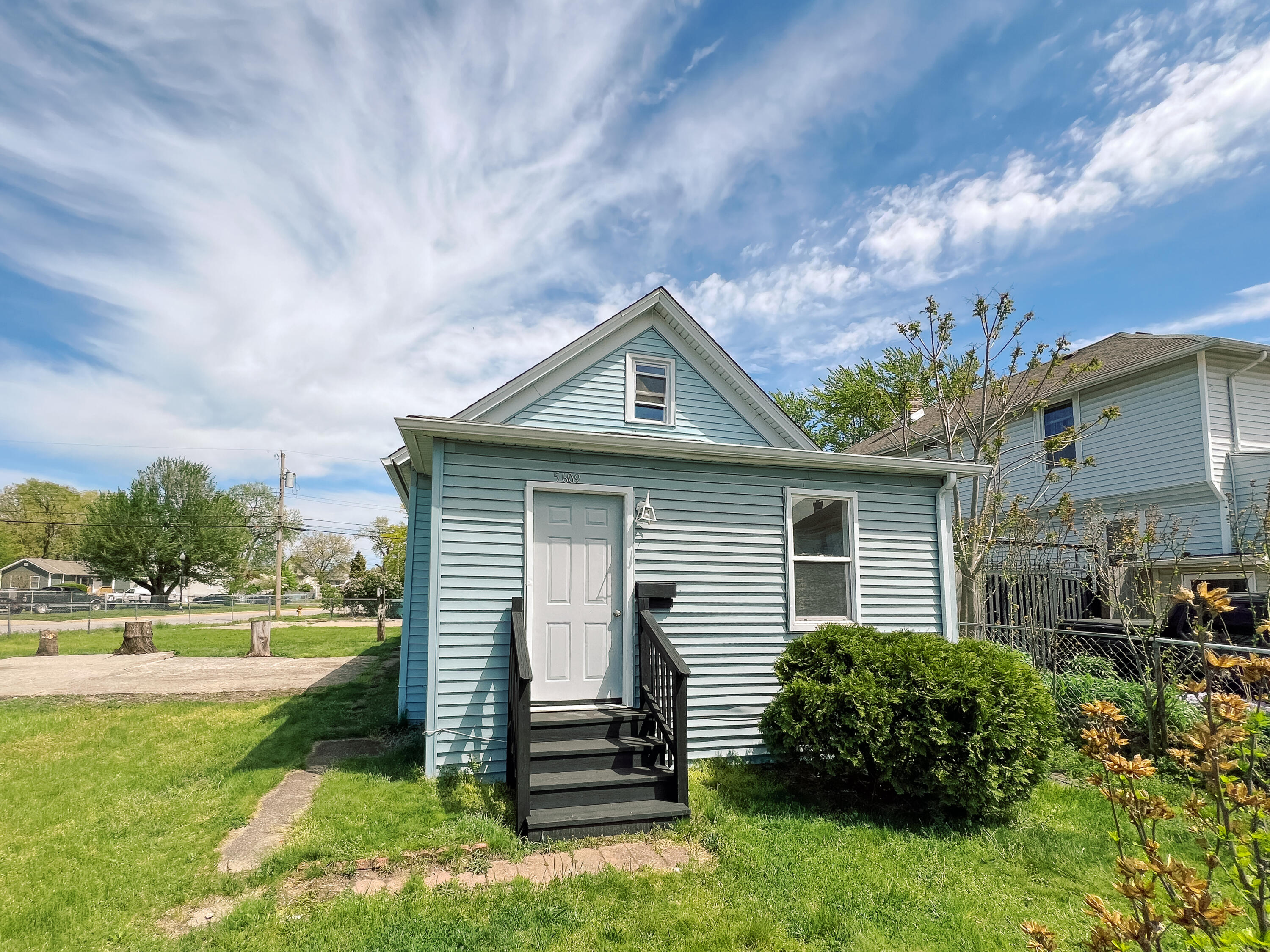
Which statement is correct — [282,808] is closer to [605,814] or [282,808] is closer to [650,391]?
[605,814]

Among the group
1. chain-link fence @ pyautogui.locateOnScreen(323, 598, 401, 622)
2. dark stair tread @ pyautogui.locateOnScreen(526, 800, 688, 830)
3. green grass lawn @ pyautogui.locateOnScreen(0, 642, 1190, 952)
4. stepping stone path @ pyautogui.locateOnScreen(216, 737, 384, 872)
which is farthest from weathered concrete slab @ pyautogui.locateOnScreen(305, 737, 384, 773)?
chain-link fence @ pyautogui.locateOnScreen(323, 598, 401, 622)

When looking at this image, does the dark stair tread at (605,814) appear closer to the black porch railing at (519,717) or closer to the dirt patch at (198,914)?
the black porch railing at (519,717)

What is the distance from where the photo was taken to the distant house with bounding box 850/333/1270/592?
1164cm

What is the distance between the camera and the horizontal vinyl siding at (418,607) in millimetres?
7719

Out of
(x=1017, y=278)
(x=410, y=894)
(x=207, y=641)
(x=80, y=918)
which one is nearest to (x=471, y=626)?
(x=410, y=894)

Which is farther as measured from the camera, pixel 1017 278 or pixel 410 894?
pixel 1017 278

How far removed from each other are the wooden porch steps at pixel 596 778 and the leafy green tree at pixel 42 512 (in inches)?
2486

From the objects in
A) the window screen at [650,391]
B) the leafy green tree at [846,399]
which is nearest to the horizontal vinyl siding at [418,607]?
the window screen at [650,391]

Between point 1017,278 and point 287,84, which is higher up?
point 287,84

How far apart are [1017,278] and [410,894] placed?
10.0 m

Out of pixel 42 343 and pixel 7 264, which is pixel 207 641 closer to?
pixel 7 264

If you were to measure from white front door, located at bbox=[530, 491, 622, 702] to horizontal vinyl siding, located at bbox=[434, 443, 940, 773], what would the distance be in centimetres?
19

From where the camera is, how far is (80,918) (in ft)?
10.7


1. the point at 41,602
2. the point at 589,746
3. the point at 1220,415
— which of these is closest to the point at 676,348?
the point at 589,746
